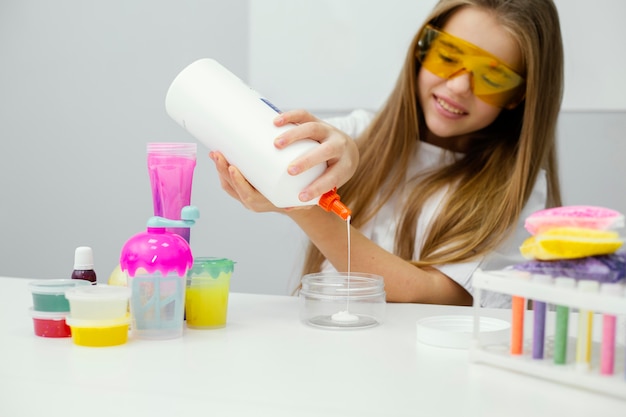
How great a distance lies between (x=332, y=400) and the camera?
2.15ft

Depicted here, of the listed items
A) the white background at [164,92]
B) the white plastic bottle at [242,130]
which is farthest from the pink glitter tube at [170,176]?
the white background at [164,92]

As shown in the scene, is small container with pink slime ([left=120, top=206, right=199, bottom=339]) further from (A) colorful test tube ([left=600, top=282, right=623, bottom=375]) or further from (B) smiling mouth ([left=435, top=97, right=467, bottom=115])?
(B) smiling mouth ([left=435, top=97, right=467, bottom=115])

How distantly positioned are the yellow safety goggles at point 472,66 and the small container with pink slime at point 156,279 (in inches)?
32.2

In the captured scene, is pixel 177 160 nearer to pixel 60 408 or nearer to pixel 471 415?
pixel 60 408

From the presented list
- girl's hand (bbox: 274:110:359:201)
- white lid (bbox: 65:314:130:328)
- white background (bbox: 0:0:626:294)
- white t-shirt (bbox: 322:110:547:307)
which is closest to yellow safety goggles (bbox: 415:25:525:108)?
white t-shirt (bbox: 322:110:547:307)

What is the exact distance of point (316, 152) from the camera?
907mm

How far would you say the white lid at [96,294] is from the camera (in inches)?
32.5

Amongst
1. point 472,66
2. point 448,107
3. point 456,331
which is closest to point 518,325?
point 456,331

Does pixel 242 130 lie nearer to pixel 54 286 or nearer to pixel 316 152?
pixel 316 152

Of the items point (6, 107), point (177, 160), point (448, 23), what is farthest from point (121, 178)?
point (177, 160)

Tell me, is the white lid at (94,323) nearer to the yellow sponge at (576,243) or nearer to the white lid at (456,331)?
the white lid at (456,331)

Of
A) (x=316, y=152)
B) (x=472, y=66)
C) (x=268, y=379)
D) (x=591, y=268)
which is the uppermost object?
(x=472, y=66)

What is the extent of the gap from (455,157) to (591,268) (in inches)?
40.4

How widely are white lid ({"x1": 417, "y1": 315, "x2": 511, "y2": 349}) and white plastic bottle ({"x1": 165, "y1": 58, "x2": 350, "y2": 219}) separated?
180 millimetres
